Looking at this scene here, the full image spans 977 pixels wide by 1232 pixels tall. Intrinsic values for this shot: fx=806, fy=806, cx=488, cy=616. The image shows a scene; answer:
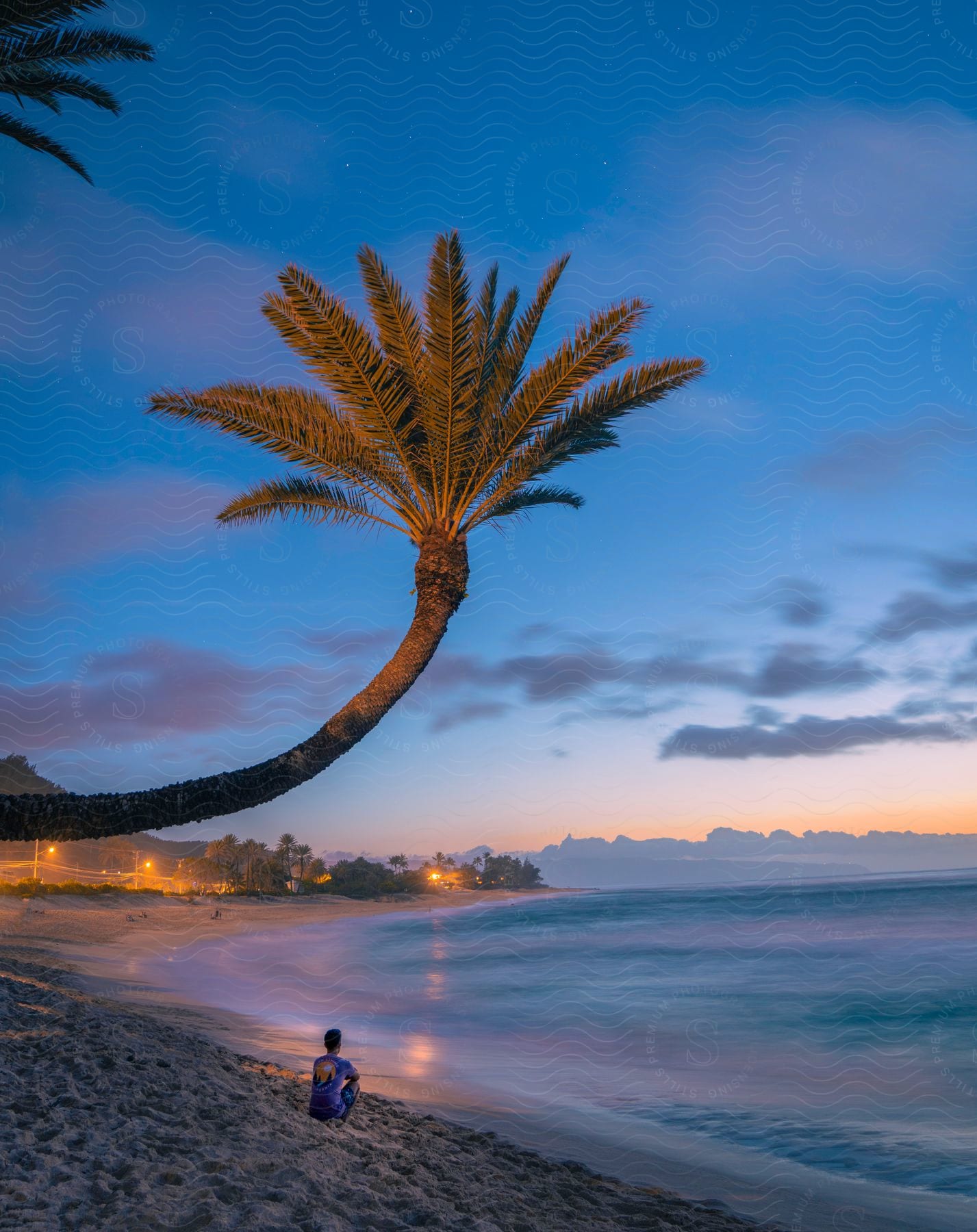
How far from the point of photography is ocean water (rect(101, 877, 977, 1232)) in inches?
340

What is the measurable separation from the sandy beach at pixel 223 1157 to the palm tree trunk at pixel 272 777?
1829 millimetres

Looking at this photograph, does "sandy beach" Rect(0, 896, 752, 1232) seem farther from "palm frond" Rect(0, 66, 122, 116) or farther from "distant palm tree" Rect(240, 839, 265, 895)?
"distant palm tree" Rect(240, 839, 265, 895)

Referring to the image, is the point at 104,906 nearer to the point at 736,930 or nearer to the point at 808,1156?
the point at 736,930

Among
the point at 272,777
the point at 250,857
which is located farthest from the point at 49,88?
the point at 250,857

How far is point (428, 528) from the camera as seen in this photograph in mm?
8320

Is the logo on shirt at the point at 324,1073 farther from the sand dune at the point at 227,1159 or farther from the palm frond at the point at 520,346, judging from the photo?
the palm frond at the point at 520,346

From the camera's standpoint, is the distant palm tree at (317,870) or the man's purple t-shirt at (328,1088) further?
the distant palm tree at (317,870)

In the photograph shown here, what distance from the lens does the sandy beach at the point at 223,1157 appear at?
432cm

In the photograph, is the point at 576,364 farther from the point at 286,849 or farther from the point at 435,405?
the point at 286,849

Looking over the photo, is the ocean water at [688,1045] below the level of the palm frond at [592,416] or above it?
below

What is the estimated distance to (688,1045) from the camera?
55.5 ft

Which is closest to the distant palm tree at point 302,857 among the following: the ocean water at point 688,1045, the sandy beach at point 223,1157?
the ocean water at point 688,1045

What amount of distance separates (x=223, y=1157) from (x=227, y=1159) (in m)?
0.06

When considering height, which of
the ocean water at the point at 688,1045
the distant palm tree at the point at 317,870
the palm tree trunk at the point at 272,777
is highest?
the palm tree trunk at the point at 272,777
